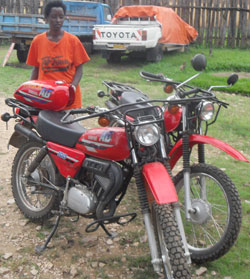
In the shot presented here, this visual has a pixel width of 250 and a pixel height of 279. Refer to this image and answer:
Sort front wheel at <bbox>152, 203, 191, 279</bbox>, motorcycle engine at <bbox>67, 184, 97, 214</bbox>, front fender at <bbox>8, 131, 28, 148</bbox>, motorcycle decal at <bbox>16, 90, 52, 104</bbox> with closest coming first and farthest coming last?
front wheel at <bbox>152, 203, 191, 279</bbox> < motorcycle engine at <bbox>67, 184, 97, 214</bbox> < motorcycle decal at <bbox>16, 90, 52, 104</bbox> < front fender at <bbox>8, 131, 28, 148</bbox>

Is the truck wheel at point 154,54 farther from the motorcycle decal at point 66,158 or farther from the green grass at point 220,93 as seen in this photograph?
the motorcycle decal at point 66,158

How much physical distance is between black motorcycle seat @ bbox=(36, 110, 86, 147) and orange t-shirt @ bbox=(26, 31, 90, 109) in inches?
37.7

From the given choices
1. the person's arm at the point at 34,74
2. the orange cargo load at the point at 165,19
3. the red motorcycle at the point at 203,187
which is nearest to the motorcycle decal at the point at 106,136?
the red motorcycle at the point at 203,187

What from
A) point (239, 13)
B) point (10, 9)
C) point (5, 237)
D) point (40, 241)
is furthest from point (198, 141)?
point (10, 9)

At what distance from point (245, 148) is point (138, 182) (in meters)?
3.38

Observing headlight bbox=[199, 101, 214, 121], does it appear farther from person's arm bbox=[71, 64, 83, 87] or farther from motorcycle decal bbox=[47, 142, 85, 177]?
person's arm bbox=[71, 64, 83, 87]

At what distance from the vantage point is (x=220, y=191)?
3.15 m

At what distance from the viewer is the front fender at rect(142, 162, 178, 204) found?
2590mm

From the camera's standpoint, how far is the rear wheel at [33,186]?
11.8 ft

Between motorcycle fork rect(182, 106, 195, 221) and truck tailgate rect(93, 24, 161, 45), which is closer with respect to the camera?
motorcycle fork rect(182, 106, 195, 221)

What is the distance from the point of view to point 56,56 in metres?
4.33

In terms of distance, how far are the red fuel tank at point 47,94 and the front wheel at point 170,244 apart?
4.19 feet

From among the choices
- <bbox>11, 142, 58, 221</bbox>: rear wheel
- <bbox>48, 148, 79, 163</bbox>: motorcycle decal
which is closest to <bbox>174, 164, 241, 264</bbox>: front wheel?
<bbox>48, 148, 79, 163</bbox>: motorcycle decal

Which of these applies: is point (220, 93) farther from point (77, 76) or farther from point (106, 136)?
point (106, 136)
